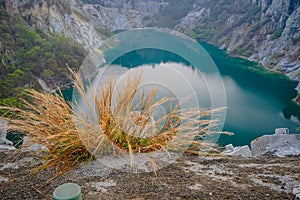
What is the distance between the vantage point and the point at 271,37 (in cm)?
4762

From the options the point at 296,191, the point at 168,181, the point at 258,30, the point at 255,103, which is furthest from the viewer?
the point at 258,30

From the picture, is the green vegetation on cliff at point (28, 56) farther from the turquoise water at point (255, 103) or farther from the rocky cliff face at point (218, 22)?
the turquoise water at point (255, 103)

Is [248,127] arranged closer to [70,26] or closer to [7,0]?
[7,0]

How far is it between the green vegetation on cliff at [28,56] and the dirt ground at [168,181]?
80.5ft

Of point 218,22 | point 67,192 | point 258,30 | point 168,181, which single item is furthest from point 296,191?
point 218,22

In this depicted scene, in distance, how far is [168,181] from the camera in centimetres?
197

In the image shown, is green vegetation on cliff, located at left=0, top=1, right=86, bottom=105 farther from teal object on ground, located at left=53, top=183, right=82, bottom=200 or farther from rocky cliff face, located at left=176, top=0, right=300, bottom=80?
rocky cliff face, located at left=176, top=0, right=300, bottom=80

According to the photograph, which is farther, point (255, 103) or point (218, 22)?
point (218, 22)

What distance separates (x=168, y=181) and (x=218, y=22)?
2808 inches

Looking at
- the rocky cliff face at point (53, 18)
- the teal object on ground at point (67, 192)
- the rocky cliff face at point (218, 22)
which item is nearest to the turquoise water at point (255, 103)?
the rocky cliff face at point (218, 22)

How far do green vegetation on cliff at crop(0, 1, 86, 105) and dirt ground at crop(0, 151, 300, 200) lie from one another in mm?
24527

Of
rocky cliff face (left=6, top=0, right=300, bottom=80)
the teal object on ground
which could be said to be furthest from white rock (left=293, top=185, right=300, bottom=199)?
rocky cliff face (left=6, top=0, right=300, bottom=80)

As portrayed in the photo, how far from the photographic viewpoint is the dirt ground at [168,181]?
1802mm

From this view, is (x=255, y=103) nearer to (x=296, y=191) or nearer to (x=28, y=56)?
(x=296, y=191)
